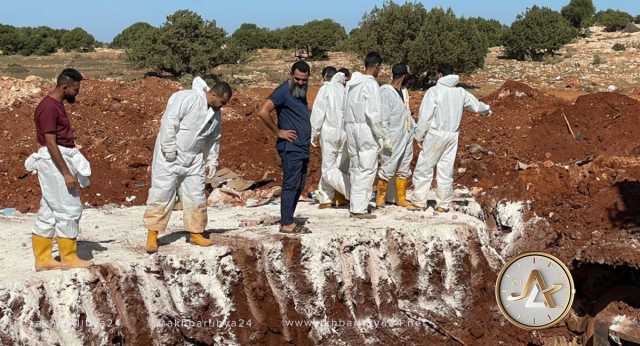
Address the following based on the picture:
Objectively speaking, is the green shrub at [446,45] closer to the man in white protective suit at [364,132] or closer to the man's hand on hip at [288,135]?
the man in white protective suit at [364,132]

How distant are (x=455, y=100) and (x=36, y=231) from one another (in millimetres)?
4687

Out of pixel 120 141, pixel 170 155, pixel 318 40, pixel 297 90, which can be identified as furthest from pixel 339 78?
pixel 318 40

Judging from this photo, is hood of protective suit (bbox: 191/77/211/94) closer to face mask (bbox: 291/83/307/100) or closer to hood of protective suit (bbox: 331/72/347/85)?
face mask (bbox: 291/83/307/100)

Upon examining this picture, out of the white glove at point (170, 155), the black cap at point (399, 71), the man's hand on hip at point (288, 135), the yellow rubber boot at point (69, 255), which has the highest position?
the black cap at point (399, 71)

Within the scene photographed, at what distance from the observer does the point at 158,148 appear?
6.33m

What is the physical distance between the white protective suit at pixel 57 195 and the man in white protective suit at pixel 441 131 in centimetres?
402

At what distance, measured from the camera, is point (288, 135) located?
22.7 feet

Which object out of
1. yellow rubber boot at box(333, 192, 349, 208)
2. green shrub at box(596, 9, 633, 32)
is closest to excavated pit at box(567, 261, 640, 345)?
yellow rubber boot at box(333, 192, 349, 208)

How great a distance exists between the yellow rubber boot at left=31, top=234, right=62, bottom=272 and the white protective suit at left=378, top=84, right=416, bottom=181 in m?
3.73

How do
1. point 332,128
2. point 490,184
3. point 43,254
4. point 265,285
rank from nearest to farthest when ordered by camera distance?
point 43,254
point 265,285
point 332,128
point 490,184

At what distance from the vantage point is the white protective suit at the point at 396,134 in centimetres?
812

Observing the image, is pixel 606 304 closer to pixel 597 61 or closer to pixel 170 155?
pixel 170 155

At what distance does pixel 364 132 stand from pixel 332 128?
0.76 m

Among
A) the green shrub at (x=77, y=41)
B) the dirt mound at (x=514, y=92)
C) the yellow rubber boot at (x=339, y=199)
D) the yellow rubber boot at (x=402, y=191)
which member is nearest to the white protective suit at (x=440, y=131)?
the yellow rubber boot at (x=402, y=191)
